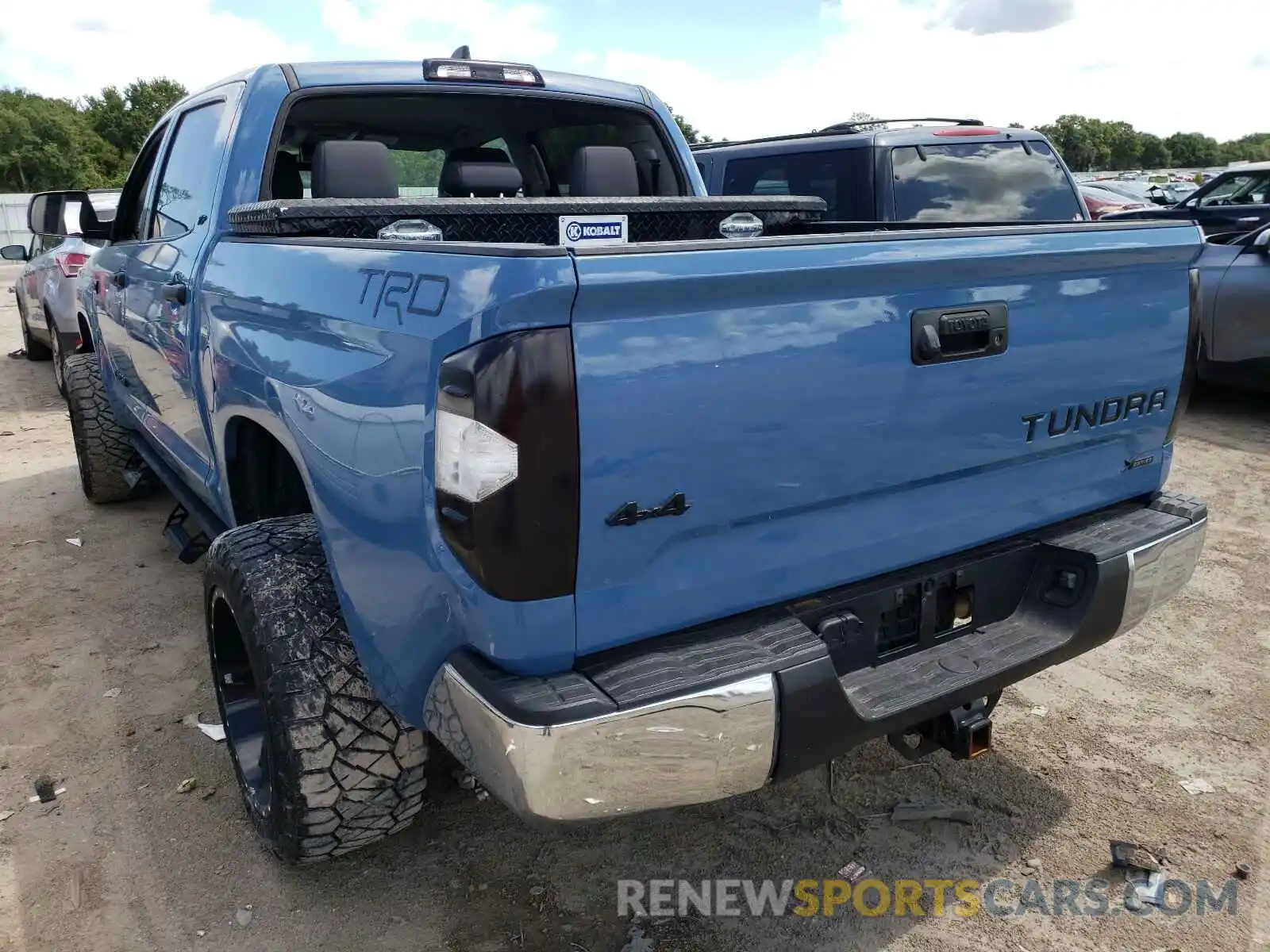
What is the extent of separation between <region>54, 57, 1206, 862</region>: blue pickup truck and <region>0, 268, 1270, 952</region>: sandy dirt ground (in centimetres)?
24

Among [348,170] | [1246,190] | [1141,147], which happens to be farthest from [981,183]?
[1141,147]

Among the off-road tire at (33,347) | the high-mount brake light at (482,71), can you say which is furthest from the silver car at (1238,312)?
the off-road tire at (33,347)

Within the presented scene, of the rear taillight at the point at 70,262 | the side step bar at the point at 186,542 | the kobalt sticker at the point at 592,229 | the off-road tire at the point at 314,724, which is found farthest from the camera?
the rear taillight at the point at 70,262

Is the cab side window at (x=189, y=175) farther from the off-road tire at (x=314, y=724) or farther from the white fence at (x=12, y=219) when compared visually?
the white fence at (x=12, y=219)

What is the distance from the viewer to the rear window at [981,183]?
5.79 m

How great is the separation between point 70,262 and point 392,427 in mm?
7224

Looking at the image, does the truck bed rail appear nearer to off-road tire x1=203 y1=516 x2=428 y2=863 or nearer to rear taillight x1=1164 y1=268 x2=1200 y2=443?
off-road tire x1=203 y1=516 x2=428 y2=863

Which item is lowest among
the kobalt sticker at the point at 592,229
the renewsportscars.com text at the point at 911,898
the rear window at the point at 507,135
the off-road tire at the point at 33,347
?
the renewsportscars.com text at the point at 911,898

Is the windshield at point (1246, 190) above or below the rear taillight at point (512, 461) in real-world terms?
above

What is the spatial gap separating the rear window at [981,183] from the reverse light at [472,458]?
14.8ft

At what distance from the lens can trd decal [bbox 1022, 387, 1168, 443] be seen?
2342 millimetres

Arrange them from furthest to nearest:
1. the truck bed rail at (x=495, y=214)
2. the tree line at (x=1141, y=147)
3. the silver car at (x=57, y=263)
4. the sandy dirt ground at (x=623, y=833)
Result: the tree line at (x=1141, y=147)
the silver car at (x=57, y=263)
the truck bed rail at (x=495, y=214)
the sandy dirt ground at (x=623, y=833)

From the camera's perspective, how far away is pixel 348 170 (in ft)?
10.1

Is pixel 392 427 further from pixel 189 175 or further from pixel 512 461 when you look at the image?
pixel 189 175
